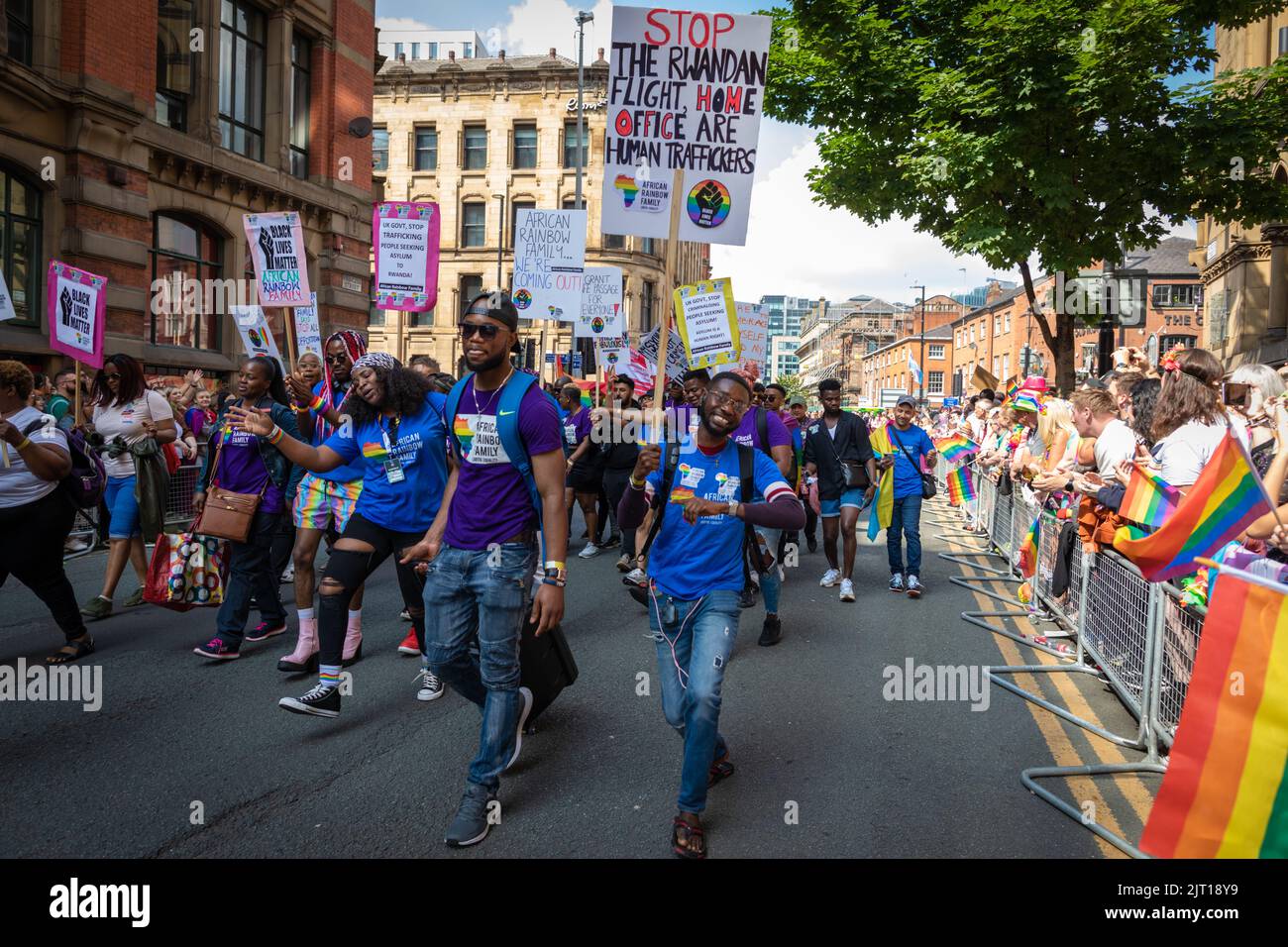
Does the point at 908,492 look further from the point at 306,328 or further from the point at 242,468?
the point at 306,328

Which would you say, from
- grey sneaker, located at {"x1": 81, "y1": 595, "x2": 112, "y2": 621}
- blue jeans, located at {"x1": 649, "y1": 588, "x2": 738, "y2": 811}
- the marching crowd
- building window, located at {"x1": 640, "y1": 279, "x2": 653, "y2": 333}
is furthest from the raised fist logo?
building window, located at {"x1": 640, "y1": 279, "x2": 653, "y2": 333}

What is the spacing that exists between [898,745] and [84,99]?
16493mm

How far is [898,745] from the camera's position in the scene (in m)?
4.87

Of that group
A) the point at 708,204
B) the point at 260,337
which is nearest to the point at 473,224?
the point at 260,337

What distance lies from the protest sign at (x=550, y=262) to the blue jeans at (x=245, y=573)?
8723mm

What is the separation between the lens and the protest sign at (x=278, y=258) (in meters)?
9.37

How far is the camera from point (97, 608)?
7.21 metres

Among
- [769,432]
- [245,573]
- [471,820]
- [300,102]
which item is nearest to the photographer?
[471,820]

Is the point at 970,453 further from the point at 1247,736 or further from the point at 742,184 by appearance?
the point at 1247,736

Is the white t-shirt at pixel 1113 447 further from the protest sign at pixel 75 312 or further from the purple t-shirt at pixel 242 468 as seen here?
the protest sign at pixel 75 312

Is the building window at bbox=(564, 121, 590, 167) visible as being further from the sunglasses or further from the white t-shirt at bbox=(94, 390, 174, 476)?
the sunglasses

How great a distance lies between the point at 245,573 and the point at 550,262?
9.56 metres

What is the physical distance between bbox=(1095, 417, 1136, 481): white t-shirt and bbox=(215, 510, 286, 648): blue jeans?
228 inches

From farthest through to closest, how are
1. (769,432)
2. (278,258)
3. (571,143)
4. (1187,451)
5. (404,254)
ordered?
1. (571,143)
2. (404,254)
3. (278,258)
4. (769,432)
5. (1187,451)
